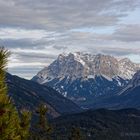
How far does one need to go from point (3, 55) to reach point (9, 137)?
17.7ft

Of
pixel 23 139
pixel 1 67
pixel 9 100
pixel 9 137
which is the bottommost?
pixel 23 139

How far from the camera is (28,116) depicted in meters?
60.0

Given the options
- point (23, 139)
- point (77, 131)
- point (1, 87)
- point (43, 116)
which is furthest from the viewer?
point (77, 131)

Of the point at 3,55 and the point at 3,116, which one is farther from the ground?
the point at 3,55

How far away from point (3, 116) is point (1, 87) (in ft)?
6.43

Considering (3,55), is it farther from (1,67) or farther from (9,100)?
(9,100)

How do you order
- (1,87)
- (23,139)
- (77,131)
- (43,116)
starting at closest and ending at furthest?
1. (1,87)
2. (23,139)
3. (43,116)
4. (77,131)

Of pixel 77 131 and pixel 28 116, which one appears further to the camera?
pixel 77 131

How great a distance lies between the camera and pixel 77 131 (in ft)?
511

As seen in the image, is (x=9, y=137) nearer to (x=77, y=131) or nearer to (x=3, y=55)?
(x=3, y=55)

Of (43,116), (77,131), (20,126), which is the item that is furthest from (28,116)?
(77,131)

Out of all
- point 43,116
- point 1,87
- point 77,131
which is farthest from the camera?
point 77,131

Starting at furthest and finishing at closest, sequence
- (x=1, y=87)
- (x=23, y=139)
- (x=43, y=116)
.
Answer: (x=43, y=116), (x=23, y=139), (x=1, y=87)

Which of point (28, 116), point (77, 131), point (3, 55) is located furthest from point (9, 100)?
point (77, 131)
